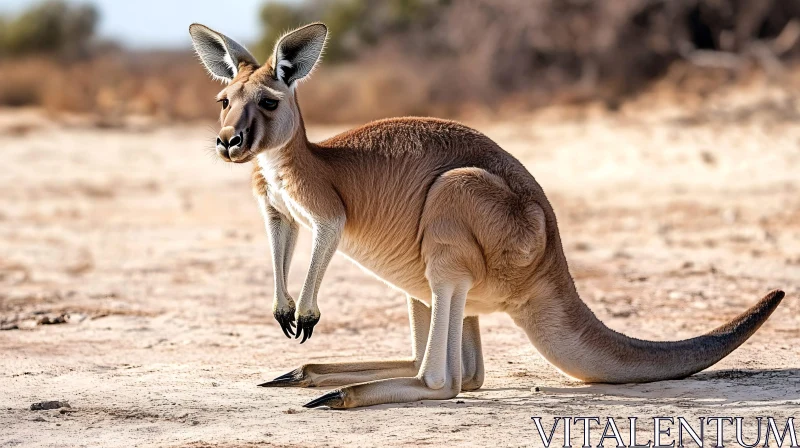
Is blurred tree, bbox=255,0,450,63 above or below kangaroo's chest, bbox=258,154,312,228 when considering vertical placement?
above

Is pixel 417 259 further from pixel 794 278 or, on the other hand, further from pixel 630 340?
pixel 794 278

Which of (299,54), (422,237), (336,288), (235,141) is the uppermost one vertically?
(299,54)

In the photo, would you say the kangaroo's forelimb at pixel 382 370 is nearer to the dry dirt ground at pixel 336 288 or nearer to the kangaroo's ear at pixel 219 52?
the dry dirt ground at pixel 336 288

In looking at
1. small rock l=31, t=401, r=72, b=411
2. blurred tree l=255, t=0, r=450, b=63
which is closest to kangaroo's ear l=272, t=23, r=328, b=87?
small rock l=31, t=401, r=72, b=411

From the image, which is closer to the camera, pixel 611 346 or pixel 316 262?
pixel 316 262

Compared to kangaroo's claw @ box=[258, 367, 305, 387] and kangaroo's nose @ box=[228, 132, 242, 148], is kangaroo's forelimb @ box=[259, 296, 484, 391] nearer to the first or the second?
kangaroo's claw @ box=[258, 367, 305, 387]

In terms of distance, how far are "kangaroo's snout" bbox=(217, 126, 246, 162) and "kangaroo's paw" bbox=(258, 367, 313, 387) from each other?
1.18 metres

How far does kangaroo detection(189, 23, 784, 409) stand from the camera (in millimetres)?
4949

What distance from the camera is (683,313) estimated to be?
7.04m

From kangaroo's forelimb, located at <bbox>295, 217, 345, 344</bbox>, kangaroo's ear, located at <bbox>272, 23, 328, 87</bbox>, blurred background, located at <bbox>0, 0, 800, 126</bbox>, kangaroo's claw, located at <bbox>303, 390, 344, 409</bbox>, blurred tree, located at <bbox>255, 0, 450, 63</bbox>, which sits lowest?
kangaroo's claw, located at <bbox>303, 390, 344, 409</bbox>

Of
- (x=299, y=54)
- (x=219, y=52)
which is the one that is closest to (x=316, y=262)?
(x=299, y=54)

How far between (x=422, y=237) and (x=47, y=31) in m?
28.9

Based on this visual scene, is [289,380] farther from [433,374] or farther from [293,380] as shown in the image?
[433,374]

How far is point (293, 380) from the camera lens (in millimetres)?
5332
